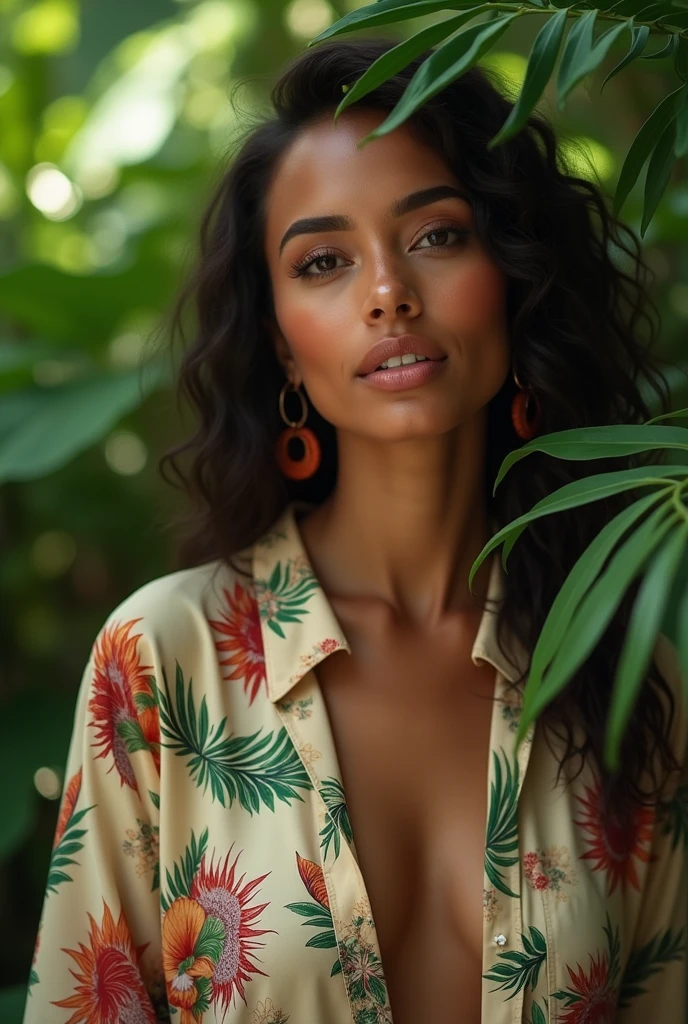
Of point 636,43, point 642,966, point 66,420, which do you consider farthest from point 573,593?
point 66,420

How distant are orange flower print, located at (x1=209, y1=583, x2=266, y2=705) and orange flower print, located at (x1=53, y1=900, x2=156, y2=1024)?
0.29 meters

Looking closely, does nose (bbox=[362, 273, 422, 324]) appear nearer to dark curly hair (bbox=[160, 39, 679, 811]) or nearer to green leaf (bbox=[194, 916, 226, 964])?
dark curly hair (bbox=[160, 39, 679, 811])

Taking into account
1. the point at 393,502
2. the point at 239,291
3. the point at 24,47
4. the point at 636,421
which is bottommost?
the point at 393,502

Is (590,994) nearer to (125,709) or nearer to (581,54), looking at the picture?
(125,709)

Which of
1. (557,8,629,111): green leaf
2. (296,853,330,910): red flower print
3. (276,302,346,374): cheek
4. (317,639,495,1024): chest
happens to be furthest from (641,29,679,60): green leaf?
(296,853,330,910): red flower print

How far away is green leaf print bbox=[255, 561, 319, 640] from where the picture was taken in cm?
132

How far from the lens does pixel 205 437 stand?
144 centimetres

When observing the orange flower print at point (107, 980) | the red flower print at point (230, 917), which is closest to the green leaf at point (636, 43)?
the red flower print at point (230, 917)

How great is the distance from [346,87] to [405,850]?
81 cm

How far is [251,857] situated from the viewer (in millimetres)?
1183

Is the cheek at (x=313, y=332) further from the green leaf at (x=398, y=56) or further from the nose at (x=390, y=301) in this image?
the green leaf at (x=398, y=56)

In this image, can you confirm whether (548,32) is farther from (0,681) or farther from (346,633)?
(0,681)

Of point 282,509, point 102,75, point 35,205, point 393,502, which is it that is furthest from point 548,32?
point 102,75

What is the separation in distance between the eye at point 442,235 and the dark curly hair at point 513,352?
2cm
